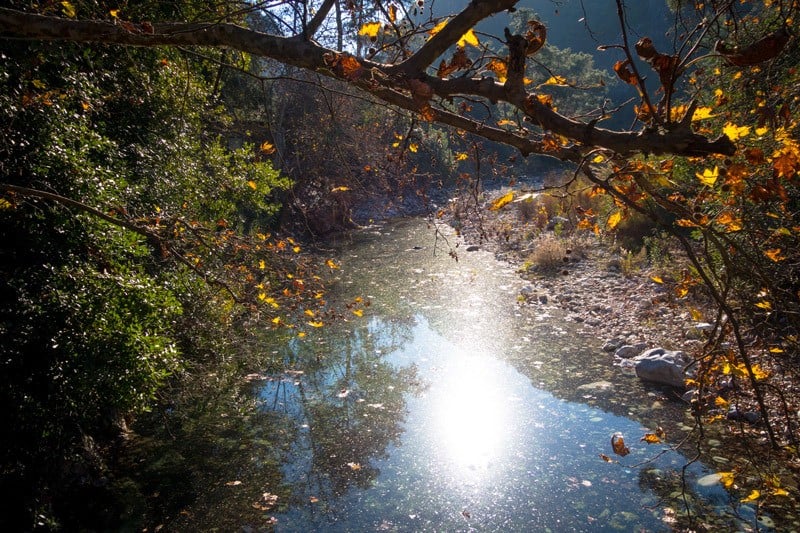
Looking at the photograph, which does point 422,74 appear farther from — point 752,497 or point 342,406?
point 342,406

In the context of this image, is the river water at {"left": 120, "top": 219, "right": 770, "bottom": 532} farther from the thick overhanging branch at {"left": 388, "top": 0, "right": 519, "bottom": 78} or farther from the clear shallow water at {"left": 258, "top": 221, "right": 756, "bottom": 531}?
the thick overhanging branch at {"left": 388, "top": 0, "right": 519, "bottom": 78}

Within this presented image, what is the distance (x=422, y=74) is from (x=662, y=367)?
14.9 feet

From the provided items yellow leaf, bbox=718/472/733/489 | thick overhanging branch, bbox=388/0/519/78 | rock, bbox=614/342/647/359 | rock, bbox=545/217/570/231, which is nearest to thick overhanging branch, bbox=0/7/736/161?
thick overhanging branch, bbox=388/0/519/78

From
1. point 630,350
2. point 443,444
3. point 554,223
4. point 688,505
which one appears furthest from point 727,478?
point 554,223

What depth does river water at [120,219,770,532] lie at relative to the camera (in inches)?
130

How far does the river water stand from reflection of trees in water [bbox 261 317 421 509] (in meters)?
0.02

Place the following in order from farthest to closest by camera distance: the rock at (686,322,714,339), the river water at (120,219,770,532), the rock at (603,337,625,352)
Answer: the rock at (603,337,625,352) < the rock at (686,322,714,339) < the river water at (120,219,770,532)

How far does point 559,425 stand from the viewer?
428 centimetres

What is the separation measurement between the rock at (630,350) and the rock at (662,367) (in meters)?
0.24

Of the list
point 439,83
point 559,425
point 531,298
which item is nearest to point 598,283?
point 531,298

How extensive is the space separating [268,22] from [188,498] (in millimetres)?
11116

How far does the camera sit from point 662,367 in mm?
4750

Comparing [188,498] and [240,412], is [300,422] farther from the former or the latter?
[188,498]

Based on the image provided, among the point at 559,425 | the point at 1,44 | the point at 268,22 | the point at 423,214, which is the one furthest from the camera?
the point at 423,214
